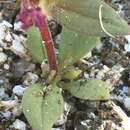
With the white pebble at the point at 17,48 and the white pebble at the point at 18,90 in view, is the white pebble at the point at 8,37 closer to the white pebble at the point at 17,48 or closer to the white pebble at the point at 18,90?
the white pebble at the point at 17,48

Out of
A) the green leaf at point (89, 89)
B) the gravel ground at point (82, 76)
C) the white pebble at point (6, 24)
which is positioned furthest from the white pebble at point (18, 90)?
the white pebble at point (6, 24)

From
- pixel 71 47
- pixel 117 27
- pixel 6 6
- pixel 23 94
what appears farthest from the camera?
pixel 6 6

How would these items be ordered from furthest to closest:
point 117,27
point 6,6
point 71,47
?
1. point 6,6
2. point 71,47
3. point 117,27

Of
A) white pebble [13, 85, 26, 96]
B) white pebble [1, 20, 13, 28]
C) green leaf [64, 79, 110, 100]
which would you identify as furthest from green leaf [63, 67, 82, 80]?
white pebble [1, 20, 13, 28]

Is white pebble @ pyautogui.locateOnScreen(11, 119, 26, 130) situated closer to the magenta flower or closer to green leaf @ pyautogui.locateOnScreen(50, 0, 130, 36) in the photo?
the magenta flower

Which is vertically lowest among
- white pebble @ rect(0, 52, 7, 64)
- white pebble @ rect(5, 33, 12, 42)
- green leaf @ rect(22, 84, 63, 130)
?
green leaf @ rect(22, 84, 63, 130)

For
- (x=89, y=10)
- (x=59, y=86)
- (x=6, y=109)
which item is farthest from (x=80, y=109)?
(x=89, y=10)

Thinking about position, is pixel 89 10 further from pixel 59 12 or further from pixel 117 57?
pixel 117 57
